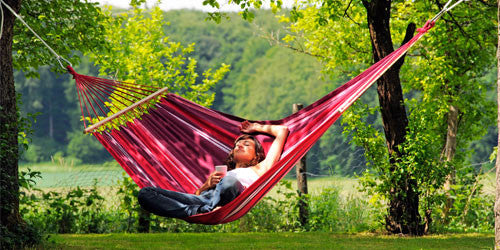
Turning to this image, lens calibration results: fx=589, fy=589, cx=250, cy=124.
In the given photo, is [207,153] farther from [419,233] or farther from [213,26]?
[213,26]

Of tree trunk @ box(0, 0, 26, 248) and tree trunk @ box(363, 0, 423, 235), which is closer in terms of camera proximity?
tree trunk @ box(0, 0, 26, 248)

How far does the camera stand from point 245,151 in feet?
11.3

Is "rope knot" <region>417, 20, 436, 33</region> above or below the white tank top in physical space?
above

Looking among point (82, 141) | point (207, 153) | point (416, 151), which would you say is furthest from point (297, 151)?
point (82, 141)

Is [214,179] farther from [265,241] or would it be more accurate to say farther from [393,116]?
[393,116]

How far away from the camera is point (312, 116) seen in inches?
128

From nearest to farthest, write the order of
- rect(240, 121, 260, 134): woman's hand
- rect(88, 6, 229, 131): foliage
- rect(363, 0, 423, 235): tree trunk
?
rect(240, 121, 260, 134): woman's hand → rect(363, 0, 423, 235): tree trunk → rect(88, 6, 229, 131): foliage

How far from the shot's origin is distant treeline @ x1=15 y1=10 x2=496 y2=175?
2428cm

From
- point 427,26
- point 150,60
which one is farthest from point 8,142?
point 150,60

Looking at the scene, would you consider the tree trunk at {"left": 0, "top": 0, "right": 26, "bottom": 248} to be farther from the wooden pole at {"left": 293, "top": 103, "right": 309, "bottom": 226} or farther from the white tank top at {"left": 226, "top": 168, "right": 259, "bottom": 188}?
the wooden pole at {"left": 293, "top": 103, "right": 309, "bottom": 226}

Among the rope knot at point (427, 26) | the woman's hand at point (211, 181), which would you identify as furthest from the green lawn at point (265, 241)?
the rope knot at point (427, 26)

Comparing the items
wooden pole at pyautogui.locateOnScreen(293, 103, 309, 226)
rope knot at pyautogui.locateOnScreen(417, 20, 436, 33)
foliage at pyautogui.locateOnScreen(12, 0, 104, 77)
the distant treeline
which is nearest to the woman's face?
rope knot at pyautogui.locateOnScreen(417, 20, 436, 33)

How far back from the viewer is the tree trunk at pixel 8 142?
3.36 metres

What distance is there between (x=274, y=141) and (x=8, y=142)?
1.55 m
